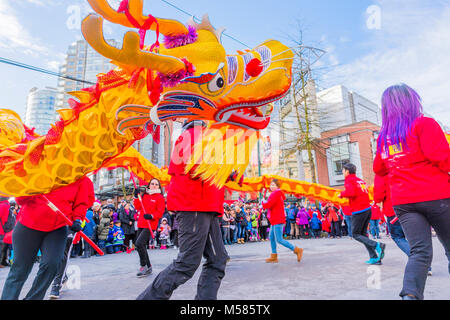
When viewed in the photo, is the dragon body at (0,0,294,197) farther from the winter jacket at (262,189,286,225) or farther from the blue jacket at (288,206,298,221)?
the blue jacket at (288,206,298,221)

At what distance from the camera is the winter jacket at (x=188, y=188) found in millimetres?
2227

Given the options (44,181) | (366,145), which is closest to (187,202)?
(44,181)

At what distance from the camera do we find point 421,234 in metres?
2.06

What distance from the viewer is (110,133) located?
2.27 meters

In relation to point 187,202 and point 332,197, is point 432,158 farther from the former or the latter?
point 332,197

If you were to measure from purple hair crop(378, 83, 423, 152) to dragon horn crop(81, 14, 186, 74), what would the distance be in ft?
5.52

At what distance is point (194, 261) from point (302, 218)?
13071mm

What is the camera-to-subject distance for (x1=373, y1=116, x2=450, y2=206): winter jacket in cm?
207

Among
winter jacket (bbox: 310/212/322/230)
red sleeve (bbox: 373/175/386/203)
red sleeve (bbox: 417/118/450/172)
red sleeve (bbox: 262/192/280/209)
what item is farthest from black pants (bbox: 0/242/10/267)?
winter jacket (bbox: 310/212/322/230)

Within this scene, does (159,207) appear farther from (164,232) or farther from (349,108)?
(349,108)

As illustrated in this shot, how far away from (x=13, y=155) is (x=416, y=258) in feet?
9.72
